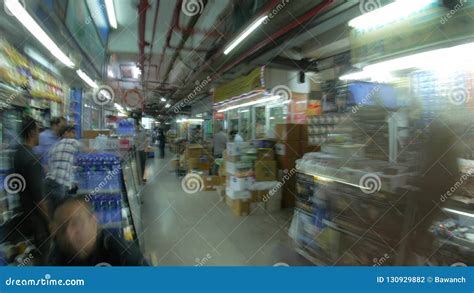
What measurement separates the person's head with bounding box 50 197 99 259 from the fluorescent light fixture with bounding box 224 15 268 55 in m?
2.57

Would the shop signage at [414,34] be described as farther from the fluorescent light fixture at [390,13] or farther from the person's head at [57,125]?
the person's head at [57,125]

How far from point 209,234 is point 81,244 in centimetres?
227

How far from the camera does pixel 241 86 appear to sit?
7242 mm

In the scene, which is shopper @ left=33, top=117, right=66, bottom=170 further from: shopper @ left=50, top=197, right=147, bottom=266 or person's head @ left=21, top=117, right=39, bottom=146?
shopper @ left=50, top=197, right=147, bottom=266

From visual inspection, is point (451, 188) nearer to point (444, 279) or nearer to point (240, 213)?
point (444, 279)

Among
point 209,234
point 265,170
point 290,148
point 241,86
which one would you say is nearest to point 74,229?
point 209,234

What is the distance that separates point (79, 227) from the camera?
164cm

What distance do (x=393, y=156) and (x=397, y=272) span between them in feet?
3.41

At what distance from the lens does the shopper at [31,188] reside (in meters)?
2.65

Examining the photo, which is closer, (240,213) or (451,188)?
(451,188)

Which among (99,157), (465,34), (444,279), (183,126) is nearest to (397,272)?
(444,279)

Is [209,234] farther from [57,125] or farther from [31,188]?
[57,125]

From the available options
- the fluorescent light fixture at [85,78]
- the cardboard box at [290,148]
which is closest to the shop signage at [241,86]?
the cardboard box at [290,148]

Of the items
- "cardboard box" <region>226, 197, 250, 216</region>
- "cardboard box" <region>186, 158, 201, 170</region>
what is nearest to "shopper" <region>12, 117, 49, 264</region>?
"cardboard box" <region>226, 197, 250, 216</region>
